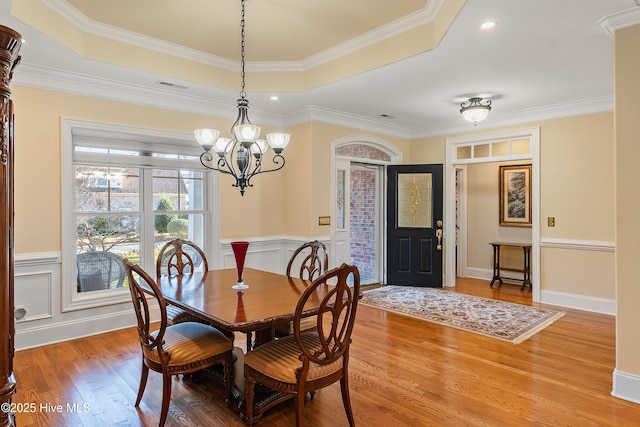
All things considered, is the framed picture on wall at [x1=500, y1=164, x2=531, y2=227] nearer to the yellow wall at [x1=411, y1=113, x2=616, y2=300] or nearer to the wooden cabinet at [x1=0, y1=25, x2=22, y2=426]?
the yellow wall at [x1=411, y1=113, x2=616, y2=300]

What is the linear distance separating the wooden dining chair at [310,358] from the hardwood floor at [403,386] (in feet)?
1.22

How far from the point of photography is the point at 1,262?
1.01m

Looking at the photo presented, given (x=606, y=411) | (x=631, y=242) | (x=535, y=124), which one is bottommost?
(x=606, y=411)

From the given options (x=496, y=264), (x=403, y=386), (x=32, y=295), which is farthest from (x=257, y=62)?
(x=496, y=264)

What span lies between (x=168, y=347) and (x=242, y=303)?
50 centimetres

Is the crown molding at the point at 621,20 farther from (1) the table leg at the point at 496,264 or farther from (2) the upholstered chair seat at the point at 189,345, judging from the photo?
(1) the table leg at the point at 496,264

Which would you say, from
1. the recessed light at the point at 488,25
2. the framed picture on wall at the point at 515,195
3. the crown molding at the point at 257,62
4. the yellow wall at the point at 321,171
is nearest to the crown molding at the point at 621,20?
the recessed light at the point at 488,25

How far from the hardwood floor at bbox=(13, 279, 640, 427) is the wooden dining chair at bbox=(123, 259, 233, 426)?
0.29 meters

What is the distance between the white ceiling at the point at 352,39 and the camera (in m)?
2.84

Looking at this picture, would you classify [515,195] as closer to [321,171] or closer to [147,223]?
[321,171]

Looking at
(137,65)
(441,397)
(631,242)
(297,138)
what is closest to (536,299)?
(631,242)

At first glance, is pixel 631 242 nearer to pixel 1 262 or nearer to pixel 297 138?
pixel 1 262

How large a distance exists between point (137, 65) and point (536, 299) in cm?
564

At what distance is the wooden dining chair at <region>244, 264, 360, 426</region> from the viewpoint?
1950 mm
